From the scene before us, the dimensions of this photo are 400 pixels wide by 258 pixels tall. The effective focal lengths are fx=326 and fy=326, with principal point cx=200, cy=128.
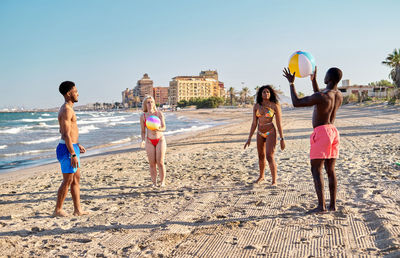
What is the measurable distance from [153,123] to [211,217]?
2273 millimetres

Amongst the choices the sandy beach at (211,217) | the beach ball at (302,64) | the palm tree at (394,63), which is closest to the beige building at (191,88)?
the palm tree at (394,63)

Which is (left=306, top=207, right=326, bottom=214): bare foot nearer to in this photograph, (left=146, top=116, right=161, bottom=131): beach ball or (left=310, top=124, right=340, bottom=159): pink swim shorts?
(left=310, top=124, right=340, bottom=159): pink swim shorts

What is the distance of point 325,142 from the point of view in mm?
3930

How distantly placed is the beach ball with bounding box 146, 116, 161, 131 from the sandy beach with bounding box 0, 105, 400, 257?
1.14m

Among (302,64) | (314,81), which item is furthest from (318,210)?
(302,64)

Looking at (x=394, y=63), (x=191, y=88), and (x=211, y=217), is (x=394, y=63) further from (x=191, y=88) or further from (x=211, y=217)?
(x=191, y=88)

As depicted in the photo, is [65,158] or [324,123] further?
[65,158]

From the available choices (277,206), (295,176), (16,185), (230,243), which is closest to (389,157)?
(295,176)

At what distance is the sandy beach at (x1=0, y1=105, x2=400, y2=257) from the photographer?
3.21m

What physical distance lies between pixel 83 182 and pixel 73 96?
3.27 metres

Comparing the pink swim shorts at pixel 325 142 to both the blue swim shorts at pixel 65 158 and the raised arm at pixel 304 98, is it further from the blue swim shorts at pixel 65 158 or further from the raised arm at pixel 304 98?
the blue swim shorts at pixel 65 158

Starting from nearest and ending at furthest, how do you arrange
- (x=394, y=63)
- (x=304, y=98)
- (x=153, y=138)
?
(x=304, y=98), (x=153, y=138), (x=394, y=63)

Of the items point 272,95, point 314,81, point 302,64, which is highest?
point 302,64

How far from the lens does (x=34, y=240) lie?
11.9 feet
